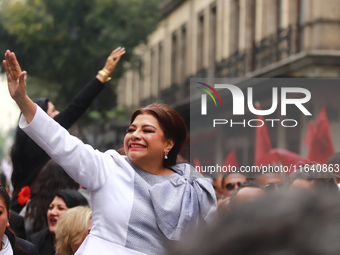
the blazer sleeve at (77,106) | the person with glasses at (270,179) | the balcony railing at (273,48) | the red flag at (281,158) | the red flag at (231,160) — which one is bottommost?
the person with glasses at (270,179)

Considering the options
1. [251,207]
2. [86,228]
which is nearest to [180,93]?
[86,228]

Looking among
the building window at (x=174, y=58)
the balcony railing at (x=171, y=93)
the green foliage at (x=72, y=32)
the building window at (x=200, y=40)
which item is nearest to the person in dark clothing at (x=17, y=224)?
the green foliage at (x=72, y=32)

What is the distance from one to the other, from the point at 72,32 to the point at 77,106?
1935 cm

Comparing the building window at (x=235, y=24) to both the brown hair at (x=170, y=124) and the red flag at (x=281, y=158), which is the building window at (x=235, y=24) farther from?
the brown hair at (x=170, y=124)

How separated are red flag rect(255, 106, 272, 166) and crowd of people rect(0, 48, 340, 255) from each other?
0.71ft

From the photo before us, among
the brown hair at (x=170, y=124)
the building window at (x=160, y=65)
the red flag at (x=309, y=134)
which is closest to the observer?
the brown hair at (x=170, y=124)

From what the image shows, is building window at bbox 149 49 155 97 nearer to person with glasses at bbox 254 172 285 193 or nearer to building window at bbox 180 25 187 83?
building window at bbox 180 25 187 83

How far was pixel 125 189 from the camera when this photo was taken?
107 inches

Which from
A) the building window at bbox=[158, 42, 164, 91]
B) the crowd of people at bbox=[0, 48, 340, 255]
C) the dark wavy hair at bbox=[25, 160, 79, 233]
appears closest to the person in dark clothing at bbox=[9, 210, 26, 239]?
the crowd of people at bbox=[0, 48, 340, 255]

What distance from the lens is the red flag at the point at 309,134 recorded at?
4.22m

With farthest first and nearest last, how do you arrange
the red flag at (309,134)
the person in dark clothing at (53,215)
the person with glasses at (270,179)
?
the person in dark clothing at (53,215) < the red flag at (309,134) < the person with glasses at (270,179)

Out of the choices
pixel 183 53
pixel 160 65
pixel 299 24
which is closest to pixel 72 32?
pixel 183 53

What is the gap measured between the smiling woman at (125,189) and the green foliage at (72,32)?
20.1 metres

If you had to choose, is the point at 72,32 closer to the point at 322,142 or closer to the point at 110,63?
the point at 110,63
